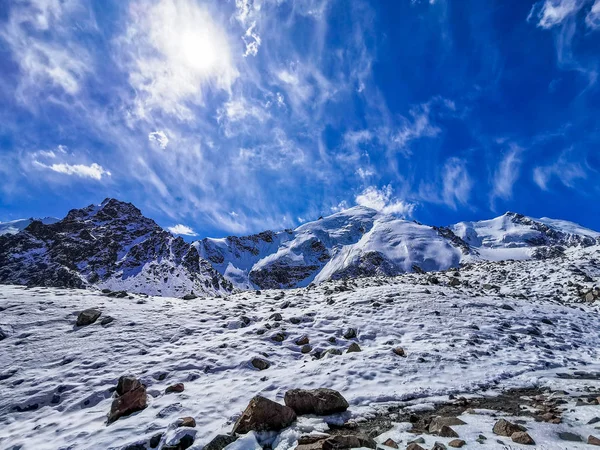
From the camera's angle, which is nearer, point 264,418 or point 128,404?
point 264,418

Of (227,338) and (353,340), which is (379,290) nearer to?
(353,340)

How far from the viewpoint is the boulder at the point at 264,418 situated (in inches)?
269

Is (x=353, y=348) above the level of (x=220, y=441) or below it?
above

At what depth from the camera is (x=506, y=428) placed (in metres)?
6.13

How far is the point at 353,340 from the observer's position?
13.4 metres

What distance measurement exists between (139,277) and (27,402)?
115630 mm

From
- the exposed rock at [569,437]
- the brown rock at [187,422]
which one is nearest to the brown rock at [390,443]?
the exposed rock at [569,437]

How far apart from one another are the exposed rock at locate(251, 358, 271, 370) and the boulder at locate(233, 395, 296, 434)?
400 centimetres

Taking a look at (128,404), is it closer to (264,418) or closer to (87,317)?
(264,418)

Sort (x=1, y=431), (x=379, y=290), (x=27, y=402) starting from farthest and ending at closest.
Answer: (x=379, y=290), (x=27, y=402), (x=1, y=431)

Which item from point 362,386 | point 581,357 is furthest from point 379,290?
point 362,386

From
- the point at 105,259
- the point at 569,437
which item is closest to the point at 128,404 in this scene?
the point at 569,437

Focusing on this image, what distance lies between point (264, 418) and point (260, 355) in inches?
199

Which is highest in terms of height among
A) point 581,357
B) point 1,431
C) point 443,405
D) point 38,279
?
point 38,279
